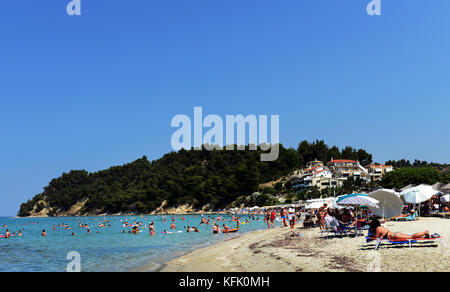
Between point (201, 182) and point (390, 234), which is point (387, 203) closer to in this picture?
point (390, 234)

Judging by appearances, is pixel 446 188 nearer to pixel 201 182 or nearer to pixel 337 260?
pixel 337 260

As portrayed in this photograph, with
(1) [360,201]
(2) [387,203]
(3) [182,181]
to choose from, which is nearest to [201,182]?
(3) [182,181]

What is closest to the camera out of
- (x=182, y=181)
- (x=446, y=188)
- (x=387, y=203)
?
(x=387, y=203)

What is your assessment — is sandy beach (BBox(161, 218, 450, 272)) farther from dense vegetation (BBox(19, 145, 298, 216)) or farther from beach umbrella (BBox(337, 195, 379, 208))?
dense vegetation (BBox(19, 145, 298, 216))

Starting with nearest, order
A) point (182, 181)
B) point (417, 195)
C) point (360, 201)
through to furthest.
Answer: point (360, 201)
point (417, 195)
point (182, 181)

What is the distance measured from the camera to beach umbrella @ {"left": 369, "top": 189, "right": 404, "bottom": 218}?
21.5 metres

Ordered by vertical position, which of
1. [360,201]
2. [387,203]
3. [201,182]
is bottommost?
[201,182]

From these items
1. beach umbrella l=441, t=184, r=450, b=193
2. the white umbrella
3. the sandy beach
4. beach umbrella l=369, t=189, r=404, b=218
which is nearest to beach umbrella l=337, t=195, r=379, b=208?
the sandy beach

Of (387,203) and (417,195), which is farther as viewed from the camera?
(417,195)

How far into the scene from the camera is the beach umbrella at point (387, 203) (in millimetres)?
21531

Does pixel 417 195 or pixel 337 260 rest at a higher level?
pixel 417 195

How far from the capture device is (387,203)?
22.0m
